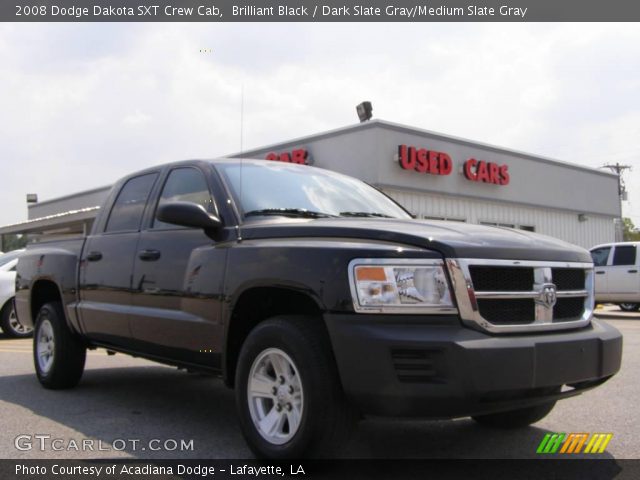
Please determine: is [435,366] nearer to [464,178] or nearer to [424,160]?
[424,160]

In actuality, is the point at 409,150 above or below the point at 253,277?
above

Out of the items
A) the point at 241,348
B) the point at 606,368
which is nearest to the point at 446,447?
the point at 606,368

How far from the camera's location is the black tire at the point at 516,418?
444cm

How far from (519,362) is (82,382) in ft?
15.8

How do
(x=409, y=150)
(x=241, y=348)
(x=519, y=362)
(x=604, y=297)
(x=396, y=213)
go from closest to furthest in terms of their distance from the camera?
(x=519, y=362) → (x=241, y=348) → (x=396, y=213) → (x=604, y=297) → (x=409, y=150)

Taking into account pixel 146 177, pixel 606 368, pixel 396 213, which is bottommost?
pixel 606 368

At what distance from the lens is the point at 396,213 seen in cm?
498

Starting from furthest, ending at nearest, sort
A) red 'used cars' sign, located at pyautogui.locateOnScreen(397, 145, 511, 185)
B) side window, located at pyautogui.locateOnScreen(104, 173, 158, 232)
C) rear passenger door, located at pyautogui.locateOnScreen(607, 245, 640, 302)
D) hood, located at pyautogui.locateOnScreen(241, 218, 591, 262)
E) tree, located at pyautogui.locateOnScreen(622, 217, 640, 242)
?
tree, located at pyautogui.locateOnScreen(622, 217, 640, 242), red 'used cars' sign, located at pyautogui.locateOnScreen(397, 145, 511, 185), rear passenger door, located at pyautogui.locateOnScreen(607, 245, 640, 302), side window, located at pyautogui.locateOnScreen(104, 173, 158, 232), hood, located at pyautogui.locateOnScreen(241, 218, 591, 262)

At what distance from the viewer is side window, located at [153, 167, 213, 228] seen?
183 inches

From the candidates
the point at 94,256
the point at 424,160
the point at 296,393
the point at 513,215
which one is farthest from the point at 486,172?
the point at 296,393

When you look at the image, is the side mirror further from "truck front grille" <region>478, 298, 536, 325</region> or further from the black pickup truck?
"truck front grille" <region>478, 298, 536, 325</region>

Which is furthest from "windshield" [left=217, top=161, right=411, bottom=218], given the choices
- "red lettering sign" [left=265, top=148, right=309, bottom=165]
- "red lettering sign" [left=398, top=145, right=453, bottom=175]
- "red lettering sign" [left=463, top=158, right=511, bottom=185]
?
"red lettering sign" [left=463, top=158, right=511, bottom=185]

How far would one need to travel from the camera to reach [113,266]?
5289mm

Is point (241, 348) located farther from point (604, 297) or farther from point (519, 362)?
point (604, 297)
